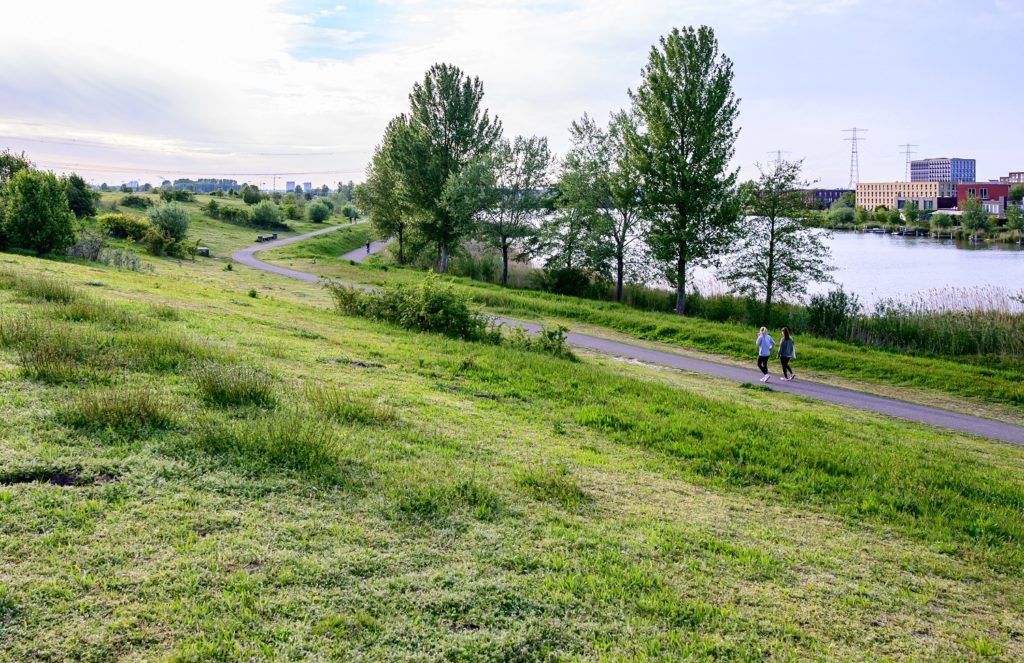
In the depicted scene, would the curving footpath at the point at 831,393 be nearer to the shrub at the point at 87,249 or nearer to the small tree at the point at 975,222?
the shrub at the point at 87,249

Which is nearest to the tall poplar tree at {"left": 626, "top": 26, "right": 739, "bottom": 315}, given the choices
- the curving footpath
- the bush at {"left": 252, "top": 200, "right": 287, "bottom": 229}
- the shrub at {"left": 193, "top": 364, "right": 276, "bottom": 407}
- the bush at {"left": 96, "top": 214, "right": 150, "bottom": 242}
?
the curving footpath

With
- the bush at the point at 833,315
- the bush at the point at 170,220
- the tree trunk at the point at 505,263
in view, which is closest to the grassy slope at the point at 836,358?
the bush at the point at 833,315

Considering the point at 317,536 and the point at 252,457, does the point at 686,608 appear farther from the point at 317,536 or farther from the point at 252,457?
the point at 252,457

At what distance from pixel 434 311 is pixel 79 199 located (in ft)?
168

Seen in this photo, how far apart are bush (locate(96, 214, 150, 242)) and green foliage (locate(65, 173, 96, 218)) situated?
31.2 feet

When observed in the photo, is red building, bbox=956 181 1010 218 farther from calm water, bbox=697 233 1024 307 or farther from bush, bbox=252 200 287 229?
bush, bbox=252 200 287 229

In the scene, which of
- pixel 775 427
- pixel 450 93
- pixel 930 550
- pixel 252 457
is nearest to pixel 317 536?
pixel 252 457

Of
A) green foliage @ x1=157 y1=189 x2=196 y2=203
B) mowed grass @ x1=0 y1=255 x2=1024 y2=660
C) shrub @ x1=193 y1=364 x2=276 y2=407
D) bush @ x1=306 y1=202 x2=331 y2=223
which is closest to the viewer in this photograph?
mowed grass @ x1=0 y1=255 x2=1024 y2=660

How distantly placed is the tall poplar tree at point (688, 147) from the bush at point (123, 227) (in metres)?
36.2

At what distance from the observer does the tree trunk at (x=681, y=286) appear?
3262cm

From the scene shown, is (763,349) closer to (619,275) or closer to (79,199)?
(619,275)

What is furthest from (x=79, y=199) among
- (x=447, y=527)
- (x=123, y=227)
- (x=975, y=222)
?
(x=975, y=222)

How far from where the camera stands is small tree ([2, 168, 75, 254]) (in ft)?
102

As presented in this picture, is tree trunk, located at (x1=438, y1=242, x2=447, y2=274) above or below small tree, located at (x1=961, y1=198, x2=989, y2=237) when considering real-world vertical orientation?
below
